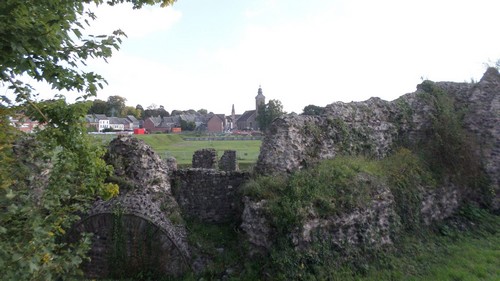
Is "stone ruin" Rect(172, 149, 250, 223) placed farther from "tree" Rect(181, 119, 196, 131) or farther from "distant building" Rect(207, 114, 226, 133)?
"distant building" Rect(207, 114, 226, 133)

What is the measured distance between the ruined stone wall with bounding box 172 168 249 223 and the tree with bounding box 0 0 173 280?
5775 mm

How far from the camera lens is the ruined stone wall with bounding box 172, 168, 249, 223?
9922 mm

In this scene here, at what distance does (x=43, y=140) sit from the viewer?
3664mm

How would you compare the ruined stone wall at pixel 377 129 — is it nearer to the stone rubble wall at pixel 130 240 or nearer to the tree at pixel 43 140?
the stone rubble wall at pixel 130 240

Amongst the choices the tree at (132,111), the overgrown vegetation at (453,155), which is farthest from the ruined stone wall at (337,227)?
the tree at (132,111)

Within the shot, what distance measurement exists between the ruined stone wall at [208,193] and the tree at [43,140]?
18.9ft

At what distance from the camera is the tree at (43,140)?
2854 millimetres

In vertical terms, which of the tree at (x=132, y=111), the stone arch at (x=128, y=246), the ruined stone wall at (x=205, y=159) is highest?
the tree at (x=132, y=111)

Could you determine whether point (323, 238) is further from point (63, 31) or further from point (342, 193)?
point (63, 31)

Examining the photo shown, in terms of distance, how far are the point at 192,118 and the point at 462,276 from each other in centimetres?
10128

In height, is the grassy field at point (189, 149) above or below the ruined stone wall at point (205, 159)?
below

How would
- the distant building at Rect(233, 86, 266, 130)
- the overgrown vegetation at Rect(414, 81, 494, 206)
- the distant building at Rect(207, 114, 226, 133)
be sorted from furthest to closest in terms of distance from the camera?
the distant building at Rect(207, 114, 226, 133)
the distant building at Rect(233, 86, 266, 130)
the overgrown vegetation at Rect(414, 81, 494, 206)

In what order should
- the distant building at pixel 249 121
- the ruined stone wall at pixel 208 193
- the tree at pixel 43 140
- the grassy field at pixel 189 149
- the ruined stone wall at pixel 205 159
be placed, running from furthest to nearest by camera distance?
1. the distant building at pixel 249 121
2. the grassy field at pixel 189 149
3. the ruined stone wall at pixel 205 159
4. the ruined stone wall at pixel 208 193
5. the tree at pixel 43 140

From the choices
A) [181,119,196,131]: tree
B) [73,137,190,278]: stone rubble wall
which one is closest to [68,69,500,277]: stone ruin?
[73,137,190,278]: stone rubble wall
